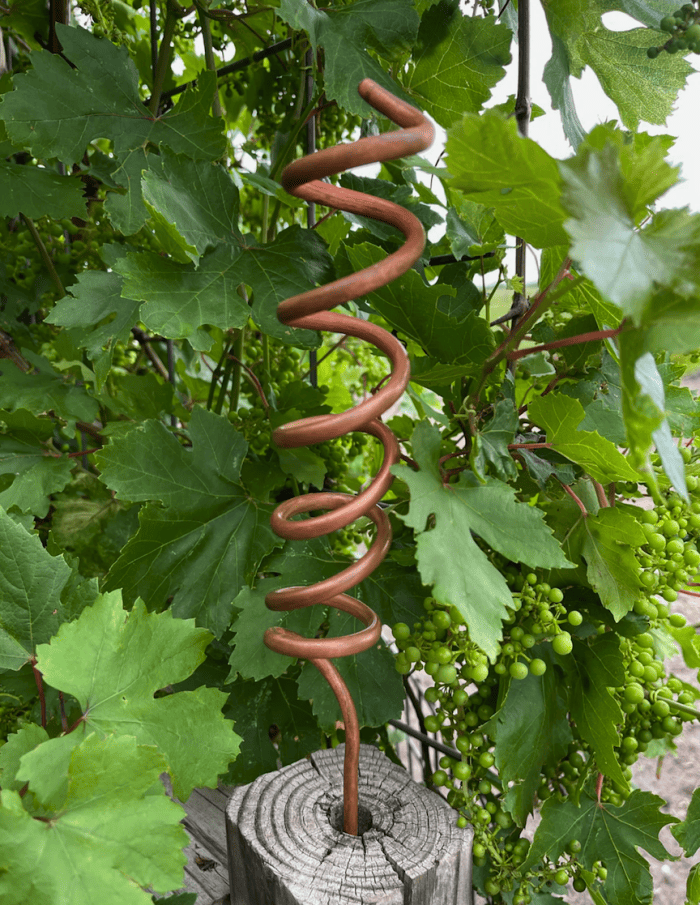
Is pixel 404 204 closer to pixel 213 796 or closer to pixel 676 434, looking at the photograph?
pixel 676 434

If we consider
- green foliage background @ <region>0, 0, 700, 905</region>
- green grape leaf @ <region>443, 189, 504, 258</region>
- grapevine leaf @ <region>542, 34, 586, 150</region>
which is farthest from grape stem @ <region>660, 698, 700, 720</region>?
grapevine leaf @ <region>542, 34, 586, 150</region>

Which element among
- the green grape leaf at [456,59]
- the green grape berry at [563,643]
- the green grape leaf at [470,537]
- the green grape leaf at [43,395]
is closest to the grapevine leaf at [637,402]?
the green grape leaf at [470,537]

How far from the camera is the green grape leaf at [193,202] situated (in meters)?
0.70

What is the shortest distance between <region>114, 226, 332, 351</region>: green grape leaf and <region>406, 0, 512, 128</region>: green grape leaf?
22 cm

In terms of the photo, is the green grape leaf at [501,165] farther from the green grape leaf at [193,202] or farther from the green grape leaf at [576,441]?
the green grape leaf at [193,202]

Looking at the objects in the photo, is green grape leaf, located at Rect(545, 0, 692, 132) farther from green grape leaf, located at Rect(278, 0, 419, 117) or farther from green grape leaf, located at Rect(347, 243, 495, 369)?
green grape leaf, located at Rect(347, 243, 495, 369)

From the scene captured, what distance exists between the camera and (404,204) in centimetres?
81

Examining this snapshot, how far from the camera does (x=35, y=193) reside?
925mm

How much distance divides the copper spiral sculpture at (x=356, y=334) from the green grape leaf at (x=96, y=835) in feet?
0.46

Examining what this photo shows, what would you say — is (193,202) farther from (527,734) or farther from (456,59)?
(527,734)

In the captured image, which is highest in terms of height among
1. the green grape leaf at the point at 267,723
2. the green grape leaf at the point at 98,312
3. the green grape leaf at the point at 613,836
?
the green grape leaf at the point at 98,312

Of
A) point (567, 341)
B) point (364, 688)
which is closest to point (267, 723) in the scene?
point (364, 688)

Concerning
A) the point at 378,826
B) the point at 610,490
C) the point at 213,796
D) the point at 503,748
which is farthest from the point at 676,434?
the point at 213,796

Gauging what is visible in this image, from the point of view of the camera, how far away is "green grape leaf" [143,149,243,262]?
27.4 inches
